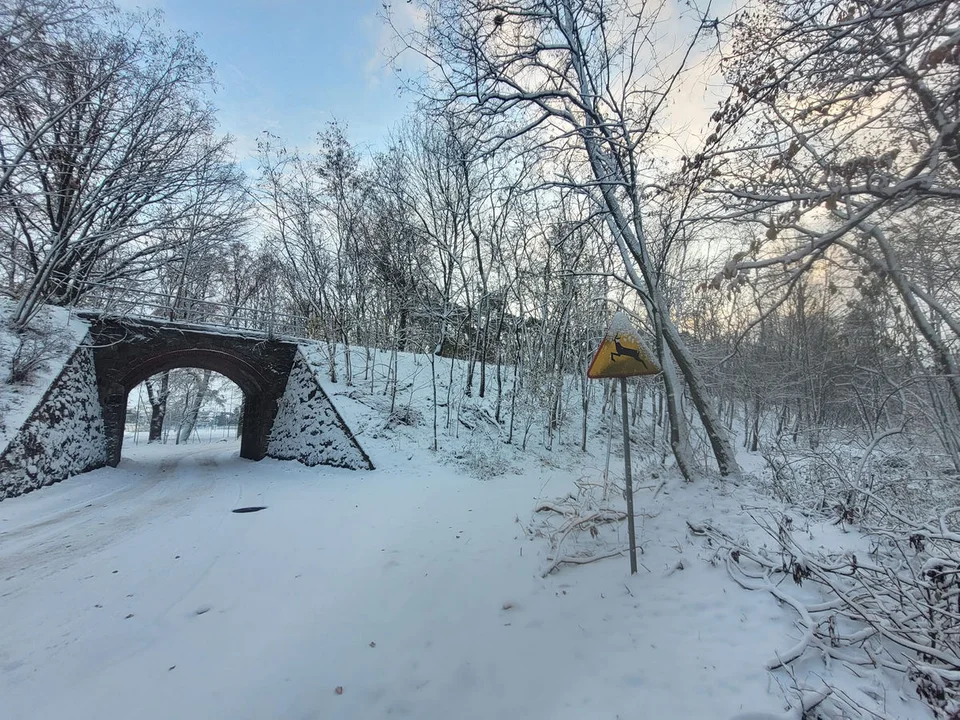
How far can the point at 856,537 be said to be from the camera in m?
3.75

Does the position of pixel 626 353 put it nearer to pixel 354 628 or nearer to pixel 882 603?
pixel 882 603

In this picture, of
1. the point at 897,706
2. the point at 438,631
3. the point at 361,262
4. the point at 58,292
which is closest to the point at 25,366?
the point at 58,292

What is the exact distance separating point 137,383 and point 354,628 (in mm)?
12713

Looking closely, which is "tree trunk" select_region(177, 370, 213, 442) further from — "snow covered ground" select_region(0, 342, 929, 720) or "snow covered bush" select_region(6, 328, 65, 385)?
"snow covered ground" select_region(0, 342, 929, 720)

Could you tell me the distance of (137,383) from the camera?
1191 cm

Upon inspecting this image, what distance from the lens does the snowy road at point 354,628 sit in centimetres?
237

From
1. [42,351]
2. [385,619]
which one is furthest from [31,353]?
[385,619]

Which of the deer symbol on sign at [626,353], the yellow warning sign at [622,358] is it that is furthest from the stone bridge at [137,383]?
the deer symbol on sign at [626,353]

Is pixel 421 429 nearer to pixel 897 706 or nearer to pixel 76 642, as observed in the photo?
pixel 76 642

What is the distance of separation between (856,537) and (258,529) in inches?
281

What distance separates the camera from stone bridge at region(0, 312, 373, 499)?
7.93m

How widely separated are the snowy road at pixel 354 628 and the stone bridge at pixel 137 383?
8.46 ft

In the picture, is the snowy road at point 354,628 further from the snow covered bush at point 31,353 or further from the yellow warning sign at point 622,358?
the snow covered bush at point 31,353

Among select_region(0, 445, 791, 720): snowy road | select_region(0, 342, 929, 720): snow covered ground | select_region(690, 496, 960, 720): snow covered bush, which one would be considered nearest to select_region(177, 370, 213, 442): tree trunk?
select_region(0, 342, 929, 720): snow covered ground
